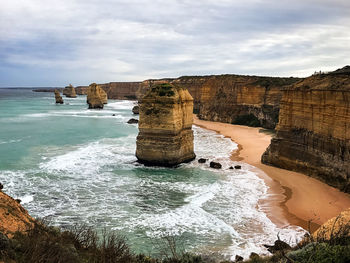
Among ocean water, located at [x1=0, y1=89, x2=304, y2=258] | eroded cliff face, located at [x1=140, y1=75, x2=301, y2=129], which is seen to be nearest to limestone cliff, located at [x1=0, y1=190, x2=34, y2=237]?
ocean water, located at [x1=0, y1=89, x2=304, y2=258]

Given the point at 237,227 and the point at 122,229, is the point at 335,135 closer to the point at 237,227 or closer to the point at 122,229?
the point at 237,227

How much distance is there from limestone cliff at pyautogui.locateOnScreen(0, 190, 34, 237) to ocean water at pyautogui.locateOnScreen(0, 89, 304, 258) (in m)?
4.49

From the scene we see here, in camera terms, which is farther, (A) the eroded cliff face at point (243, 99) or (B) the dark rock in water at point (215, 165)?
(A) the eroded cliff face at point (243, 99)

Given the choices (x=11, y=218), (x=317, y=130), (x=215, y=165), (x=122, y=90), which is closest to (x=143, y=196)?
(x=215, y=165)

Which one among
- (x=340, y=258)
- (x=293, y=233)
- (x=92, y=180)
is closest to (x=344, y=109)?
(x=293, y=233)

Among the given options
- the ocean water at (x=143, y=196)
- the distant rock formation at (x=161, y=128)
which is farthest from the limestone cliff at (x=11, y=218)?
the distant rock formation at (x=161, y=128)

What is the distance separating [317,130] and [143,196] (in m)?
11.9

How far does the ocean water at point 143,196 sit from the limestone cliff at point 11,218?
449 cm

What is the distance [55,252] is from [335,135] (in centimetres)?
1689

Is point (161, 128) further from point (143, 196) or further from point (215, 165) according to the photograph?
point (143, 196)

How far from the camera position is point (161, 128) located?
21406 millimetres

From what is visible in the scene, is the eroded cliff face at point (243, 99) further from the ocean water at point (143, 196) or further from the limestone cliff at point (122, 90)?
the limestone cliff at point (122, 90)

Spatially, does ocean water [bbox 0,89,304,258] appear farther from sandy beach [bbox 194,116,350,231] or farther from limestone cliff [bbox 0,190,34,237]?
limestone cliff [bbox 0,190,34,237]

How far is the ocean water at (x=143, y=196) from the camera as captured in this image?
12031 mm
